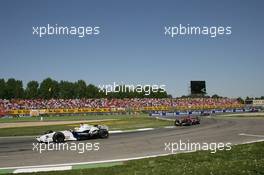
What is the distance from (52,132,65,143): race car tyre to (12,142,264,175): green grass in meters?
9.10

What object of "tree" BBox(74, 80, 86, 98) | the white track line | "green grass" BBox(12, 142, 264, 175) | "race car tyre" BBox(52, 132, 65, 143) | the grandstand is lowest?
the white track line

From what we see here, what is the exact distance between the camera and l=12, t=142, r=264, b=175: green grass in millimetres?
12594

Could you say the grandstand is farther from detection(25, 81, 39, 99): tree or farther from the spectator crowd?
detection(25, 81, 39, 99): tree

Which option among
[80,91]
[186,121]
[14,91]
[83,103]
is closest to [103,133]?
[186,121]

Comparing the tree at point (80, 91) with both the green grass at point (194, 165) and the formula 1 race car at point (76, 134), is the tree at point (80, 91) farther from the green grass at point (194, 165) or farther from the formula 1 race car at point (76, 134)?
the green grass at point (194, 165)

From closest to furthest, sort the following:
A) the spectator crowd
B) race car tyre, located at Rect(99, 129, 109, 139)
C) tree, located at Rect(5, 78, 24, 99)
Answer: race car tyre, located at Rect(99, 129, 109, 139) < the spectator crowd < tree, located at Rect(5, 78, 24, 99)

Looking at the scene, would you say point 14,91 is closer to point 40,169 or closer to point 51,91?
point 51,91

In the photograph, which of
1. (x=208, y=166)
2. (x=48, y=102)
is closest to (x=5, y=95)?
(x=48, y=102)

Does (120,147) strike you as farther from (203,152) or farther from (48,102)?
(48,102)

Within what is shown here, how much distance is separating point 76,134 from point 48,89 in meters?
111

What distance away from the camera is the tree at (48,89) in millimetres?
129500

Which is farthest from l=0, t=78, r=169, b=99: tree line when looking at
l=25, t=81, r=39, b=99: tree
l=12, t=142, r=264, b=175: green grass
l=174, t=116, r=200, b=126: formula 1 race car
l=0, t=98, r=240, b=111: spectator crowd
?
l=12, t=142, r=264, b=175: green grass

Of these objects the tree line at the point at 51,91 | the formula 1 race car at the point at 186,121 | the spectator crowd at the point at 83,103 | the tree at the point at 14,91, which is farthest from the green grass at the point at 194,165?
the tree at the point at 14,91

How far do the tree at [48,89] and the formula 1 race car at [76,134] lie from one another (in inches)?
4025
